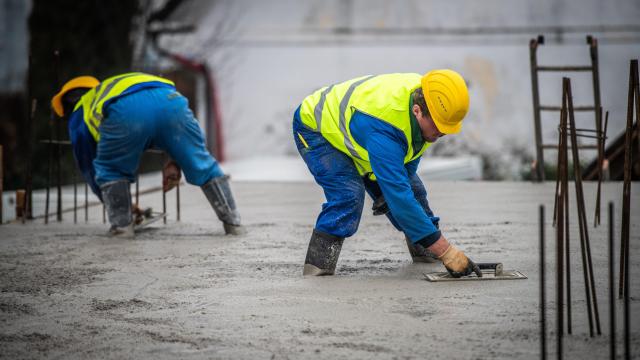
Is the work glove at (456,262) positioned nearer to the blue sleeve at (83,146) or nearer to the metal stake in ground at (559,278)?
the metal stake in ground at (559,278)

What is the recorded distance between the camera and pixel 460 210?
8.65 metres

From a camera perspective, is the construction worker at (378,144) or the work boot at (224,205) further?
the work boot at (224,205)

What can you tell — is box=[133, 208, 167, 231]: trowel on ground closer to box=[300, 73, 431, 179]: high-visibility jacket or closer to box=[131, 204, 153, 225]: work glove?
box=[131, 204, 153, 225]: work glove

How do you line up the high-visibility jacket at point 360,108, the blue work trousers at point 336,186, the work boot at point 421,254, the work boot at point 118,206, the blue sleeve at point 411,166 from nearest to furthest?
the high-visibility jacket at point 360,108
the blue work trousers at point 336,186
the blue sleeve at point 411,166
the work boot at point 421,254
the work boot at point 118,206

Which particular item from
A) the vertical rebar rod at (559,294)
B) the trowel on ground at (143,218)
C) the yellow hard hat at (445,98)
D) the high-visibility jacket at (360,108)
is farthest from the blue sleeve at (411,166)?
the trowel on ground at (143,218)

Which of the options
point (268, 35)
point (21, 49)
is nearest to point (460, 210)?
point (21, 49)

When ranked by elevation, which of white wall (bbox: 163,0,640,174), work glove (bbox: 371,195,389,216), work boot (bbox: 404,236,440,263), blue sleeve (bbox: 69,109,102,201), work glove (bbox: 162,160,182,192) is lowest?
work boot (bbox: 404,236,440,263)

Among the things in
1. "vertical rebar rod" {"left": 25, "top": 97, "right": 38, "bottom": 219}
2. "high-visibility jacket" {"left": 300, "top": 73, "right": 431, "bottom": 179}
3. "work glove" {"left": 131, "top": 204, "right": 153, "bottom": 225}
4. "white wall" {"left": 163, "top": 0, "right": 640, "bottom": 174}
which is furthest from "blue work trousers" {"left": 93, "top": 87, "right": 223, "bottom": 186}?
"white wall" {"left": 163, "top": 0, "right": 640, "bottom": 174}

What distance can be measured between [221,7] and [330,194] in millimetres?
12845

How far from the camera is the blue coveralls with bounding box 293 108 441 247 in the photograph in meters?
4.96

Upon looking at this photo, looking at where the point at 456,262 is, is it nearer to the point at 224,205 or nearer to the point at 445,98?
the point at 445,98

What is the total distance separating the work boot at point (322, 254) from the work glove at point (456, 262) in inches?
26.6

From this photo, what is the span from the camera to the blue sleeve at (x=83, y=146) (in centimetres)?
739

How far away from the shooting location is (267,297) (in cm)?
490
